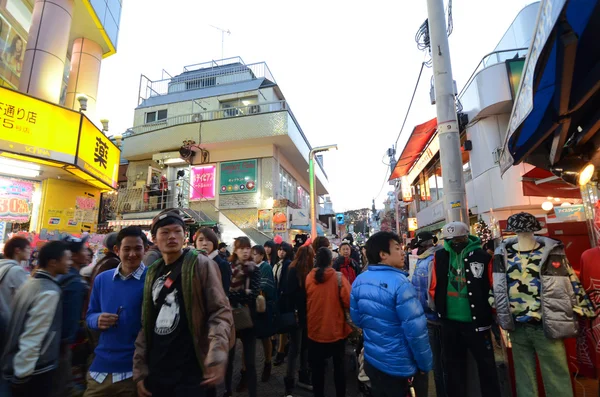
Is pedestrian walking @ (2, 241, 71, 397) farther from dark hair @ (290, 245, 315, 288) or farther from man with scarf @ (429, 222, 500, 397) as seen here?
man with scarf @ (429, 222, 500, 397)

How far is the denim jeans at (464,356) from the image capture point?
299 cm

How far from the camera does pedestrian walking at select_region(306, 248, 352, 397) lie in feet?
11.3

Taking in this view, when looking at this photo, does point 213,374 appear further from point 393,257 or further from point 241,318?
point 241,318

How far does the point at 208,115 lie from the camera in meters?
18.7

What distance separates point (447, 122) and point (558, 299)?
323 cm

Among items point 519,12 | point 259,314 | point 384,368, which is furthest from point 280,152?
point 384,368

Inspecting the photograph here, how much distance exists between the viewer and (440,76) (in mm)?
5191

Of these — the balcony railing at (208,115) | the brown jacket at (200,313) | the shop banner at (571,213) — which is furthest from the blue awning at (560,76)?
the balcony railing at (208,115)

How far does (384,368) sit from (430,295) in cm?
133

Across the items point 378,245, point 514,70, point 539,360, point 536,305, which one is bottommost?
point 539,360

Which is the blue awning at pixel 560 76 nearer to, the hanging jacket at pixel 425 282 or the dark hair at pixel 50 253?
the hanging jacket at pixel 425 282

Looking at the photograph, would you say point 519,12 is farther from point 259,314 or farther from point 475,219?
point 259,314

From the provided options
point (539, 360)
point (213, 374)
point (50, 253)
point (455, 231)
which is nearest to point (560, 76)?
point (455, 231)

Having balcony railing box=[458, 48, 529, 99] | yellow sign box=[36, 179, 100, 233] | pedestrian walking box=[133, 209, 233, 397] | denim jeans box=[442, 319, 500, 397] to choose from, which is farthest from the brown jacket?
balcony railing box=[458, 48, 529, 99]
